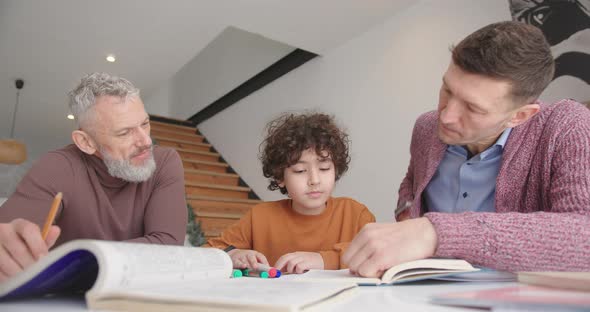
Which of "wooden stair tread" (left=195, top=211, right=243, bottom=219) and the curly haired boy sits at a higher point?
the curly haired boy

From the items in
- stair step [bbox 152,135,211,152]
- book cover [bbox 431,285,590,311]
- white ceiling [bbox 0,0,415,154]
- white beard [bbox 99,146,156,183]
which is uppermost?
white ceiling [bbox 0,0,415,154]

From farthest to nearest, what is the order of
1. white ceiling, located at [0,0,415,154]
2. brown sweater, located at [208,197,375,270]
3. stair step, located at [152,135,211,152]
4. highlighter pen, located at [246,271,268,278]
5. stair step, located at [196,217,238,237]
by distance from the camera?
stair step, located at [152,135,211,152] < stair step, located at [196,217,238,237] < white ceiling, located at [0,0,415,154] < brown sweater, located at [208,197,375,270] < highlighter pen, located at [246,271,268,278]

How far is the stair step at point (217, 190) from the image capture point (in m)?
4.95

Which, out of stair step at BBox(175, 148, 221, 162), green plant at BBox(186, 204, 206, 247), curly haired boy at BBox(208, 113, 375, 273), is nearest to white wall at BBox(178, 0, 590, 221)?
green plant at BBox(186, 204, 206, 247)

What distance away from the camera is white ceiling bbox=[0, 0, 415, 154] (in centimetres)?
385

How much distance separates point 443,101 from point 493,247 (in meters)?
0.45

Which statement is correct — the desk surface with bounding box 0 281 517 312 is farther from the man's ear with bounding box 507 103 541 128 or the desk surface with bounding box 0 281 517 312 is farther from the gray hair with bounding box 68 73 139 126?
the gray hair with bounding box 68 73 139 126

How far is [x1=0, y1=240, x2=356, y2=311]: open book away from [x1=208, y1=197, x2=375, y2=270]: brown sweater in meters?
0.93

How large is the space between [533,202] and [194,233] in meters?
3.37

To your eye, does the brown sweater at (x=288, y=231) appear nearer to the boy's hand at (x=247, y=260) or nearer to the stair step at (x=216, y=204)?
the boy's hand at (x=247, y=260)

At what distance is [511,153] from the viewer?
1087 millimetres

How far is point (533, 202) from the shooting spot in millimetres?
1064

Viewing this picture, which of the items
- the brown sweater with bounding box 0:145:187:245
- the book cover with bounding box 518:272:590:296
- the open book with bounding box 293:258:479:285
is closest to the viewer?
the book cover with bounding box 518:272:590:296

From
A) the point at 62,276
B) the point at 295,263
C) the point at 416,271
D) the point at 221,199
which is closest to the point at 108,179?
the point at 295,263
